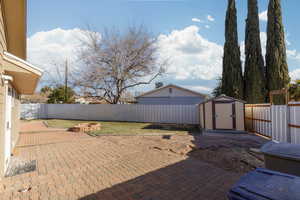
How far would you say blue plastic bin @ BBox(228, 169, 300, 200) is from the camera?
4.95 feet

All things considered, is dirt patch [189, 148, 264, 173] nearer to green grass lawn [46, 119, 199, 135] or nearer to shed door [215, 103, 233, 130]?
shed door [215, 103, 233, 130]

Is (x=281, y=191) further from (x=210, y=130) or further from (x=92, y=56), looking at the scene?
(x=92, y=56)

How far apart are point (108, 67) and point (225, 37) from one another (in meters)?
13.6

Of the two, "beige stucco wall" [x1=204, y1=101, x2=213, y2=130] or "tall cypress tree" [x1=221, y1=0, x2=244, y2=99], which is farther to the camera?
"tall cypress tree" [x1=221, y1=0, x2=244, y2=99]

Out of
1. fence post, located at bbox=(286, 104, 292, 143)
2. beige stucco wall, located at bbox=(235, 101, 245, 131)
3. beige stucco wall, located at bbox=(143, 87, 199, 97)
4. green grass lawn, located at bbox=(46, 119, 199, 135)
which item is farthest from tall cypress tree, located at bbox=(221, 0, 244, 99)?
fence post, located at bbox=(286, 104, 292, 143)

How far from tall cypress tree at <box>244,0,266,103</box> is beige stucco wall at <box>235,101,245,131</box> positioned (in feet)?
26.2

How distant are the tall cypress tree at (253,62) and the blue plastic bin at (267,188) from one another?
1648 cm

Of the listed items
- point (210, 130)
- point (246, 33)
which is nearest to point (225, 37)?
point (246, 33)

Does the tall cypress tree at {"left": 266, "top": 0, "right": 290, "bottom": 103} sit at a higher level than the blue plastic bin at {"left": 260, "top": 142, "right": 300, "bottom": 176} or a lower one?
higher

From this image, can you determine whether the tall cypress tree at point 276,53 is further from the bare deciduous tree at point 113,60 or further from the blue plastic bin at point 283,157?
the blue plastic bin at point 283,157

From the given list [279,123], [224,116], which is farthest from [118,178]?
[224,116]

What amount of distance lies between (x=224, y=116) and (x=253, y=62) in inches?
410

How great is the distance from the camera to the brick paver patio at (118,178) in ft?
9.52

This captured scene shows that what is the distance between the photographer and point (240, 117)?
30.7 feet
